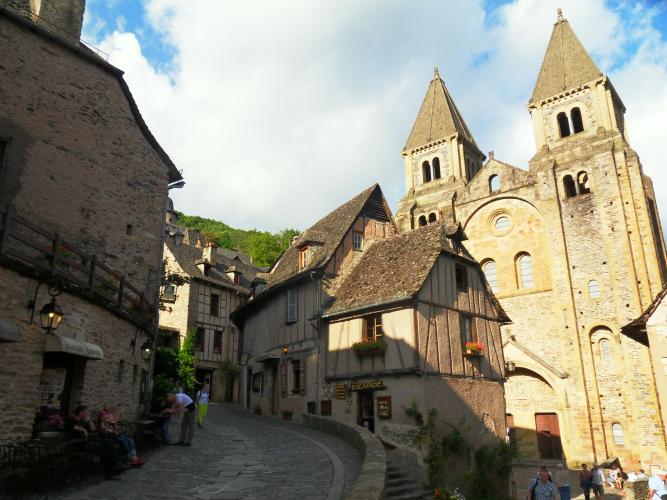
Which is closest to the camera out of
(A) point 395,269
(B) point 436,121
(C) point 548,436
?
(A) point 395,269

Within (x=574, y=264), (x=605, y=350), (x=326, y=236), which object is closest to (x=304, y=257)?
(x=326, y=236)

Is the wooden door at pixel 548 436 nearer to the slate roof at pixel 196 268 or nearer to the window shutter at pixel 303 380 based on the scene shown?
the window shutter at pixel 303 380

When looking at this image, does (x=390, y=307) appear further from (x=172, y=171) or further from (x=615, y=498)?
(x=615, y=498)

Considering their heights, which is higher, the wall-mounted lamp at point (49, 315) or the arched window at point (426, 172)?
the arched window at point (426, 172)

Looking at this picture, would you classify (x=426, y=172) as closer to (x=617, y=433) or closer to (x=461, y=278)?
(x=617, y=433)

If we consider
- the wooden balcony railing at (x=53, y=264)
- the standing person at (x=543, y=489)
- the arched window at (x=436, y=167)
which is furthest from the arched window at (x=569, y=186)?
the wooden balcony railing at (x=53, y=264)

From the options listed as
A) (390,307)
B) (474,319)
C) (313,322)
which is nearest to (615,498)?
(474,319)

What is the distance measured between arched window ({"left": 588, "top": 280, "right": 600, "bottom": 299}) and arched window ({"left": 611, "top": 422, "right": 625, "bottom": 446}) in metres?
6.03

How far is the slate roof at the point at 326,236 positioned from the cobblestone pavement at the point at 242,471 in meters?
7.77

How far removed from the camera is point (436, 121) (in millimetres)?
41031

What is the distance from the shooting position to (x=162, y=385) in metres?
21.1

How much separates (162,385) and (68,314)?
11.9 m

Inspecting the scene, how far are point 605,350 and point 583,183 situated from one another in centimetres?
920

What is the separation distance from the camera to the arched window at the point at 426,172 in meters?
39.3
